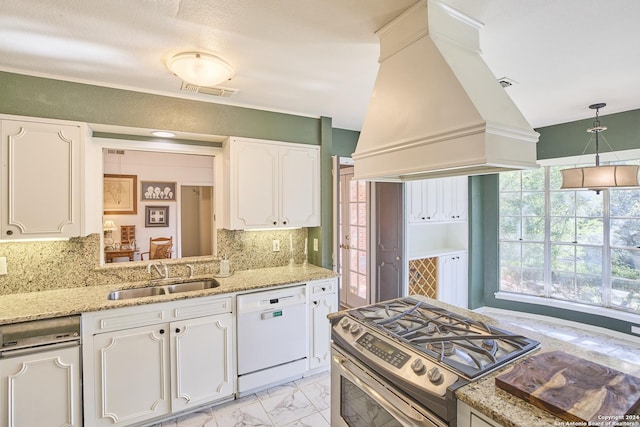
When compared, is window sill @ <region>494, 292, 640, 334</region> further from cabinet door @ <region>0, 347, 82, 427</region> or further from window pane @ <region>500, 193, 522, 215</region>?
cabinet door @ <region>0, 347, 82, 427</region>

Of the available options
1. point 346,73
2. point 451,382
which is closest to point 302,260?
point 346,73

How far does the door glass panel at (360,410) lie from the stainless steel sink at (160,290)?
1415mm

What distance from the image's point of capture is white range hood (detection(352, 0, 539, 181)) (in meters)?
1.24

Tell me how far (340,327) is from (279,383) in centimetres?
137

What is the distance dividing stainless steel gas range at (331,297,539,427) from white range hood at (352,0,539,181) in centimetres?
78

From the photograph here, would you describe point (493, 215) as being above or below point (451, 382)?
above

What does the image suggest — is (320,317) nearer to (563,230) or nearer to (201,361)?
(201,361)

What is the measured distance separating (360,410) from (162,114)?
258 cm

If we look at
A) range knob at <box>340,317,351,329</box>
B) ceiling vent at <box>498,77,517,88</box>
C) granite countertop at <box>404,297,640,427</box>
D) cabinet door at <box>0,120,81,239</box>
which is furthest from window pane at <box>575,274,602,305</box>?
cabinet door at <box>0,120,81,239</box>

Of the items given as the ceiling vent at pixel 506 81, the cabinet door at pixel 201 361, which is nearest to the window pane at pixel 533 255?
the ceiling vent at pixel 506 81

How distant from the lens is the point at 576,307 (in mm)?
3773

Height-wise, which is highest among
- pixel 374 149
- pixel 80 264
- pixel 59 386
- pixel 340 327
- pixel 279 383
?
pixel 374 149

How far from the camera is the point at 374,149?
64.4 inches

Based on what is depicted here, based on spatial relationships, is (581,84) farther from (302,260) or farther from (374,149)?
(302,260)
